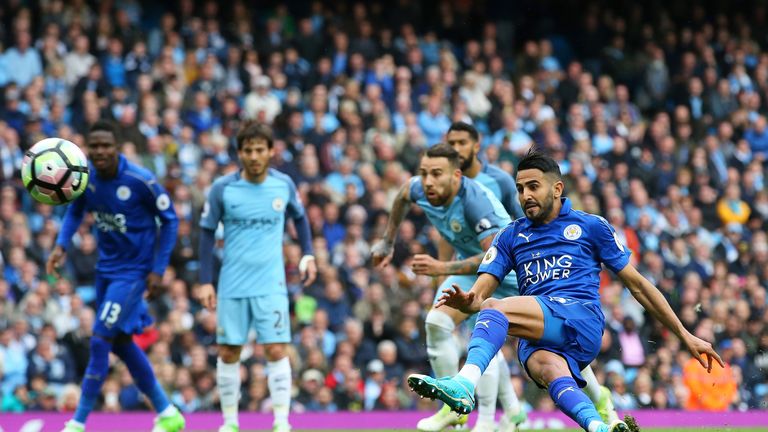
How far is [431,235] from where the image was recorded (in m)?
17.9

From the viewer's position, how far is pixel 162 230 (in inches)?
439

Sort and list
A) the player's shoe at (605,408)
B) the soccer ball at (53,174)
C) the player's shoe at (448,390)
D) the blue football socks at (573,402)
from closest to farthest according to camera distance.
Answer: the player's shoe at (448,390) < the blue football socks at (573,402) < the player's shoe at (605,408) < the soccer ball at (53,174)

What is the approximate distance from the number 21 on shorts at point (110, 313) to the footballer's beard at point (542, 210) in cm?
406

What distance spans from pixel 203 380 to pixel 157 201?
4549 mm

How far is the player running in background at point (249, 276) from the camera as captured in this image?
427 inches

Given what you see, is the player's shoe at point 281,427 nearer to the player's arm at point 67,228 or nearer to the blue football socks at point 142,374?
the blue football socks at point 142,374

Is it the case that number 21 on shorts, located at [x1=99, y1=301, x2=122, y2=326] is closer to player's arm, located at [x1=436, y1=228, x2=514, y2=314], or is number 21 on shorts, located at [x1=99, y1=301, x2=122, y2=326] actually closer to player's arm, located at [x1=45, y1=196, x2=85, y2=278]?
player's arm, located at [x1=45, y1=196, x2=85, y2=278]

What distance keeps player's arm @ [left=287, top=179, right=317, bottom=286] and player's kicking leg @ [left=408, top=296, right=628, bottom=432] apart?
311cm

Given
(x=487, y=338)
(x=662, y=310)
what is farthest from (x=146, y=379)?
(x=662, y=310)

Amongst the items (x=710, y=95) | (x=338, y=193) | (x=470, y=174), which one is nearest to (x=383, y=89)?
(x=338, y=193)

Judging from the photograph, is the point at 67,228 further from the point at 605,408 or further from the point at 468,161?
the point at 605,408

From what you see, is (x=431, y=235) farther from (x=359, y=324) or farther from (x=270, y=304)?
(x=270, y=304)

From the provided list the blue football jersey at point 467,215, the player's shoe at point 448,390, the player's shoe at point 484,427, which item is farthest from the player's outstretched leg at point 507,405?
the player's shoe at point 448,390

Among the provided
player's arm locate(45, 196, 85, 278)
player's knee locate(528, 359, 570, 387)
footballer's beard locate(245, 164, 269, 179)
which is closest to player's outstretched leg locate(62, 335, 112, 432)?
player's arm locate(45, 196, 85, 278)
